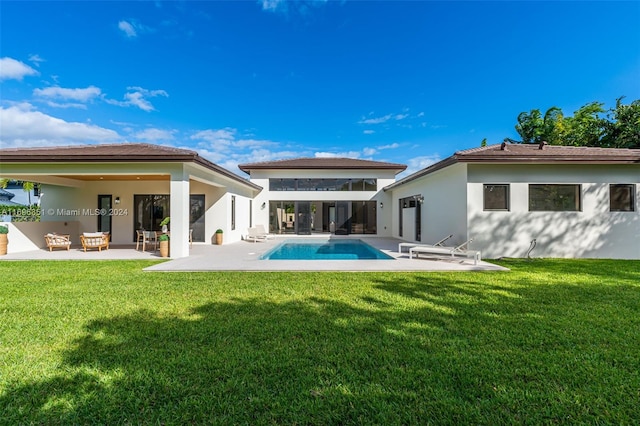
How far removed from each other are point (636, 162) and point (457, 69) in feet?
40.5

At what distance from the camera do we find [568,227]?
11391 mm

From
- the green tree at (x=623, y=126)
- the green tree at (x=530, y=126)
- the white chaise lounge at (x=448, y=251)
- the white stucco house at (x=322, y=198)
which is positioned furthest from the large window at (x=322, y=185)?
the green tree at (x=530, y=126)

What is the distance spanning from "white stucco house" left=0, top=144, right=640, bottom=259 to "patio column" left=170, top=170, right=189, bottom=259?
4 cm

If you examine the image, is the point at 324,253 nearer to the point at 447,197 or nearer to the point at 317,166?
the point at 447,197

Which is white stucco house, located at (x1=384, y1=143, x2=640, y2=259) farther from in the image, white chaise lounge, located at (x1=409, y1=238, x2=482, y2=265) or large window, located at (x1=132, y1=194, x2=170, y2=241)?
large window, located at (x1=132, y1=194, x2=170, y2=241)

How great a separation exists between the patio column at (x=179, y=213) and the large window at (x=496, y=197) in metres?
11.8

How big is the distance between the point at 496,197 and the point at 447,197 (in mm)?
1969

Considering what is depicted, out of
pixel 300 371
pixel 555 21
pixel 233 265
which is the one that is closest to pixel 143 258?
pixel 233 265

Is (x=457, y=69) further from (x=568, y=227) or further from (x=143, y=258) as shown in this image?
(x=143, y=258)

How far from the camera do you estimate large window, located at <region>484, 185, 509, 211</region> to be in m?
11.4

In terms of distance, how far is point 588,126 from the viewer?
76.9ft

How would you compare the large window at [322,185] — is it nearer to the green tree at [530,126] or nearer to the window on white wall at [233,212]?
the window on white wall at [233,212]

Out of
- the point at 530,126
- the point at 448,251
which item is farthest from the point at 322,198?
the point at 530,126

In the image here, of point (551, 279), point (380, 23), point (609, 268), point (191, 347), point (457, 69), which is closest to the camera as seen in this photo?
point (191, 347)
